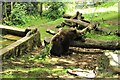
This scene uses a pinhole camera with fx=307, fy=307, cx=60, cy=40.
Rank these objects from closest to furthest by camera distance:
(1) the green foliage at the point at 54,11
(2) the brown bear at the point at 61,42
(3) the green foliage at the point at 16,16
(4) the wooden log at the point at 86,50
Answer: (2) the brown bear at the point at 61,42 < (4) the wooden log at the point at 86,50 < (3) the green foliage at the point at 16,16 < (1) the green foliage at the point at 54,11

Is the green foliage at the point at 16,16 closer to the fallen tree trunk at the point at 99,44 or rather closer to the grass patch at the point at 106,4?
the grass patch at the point at 106,4

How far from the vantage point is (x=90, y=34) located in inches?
566

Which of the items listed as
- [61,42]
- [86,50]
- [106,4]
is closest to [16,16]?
[106,4]

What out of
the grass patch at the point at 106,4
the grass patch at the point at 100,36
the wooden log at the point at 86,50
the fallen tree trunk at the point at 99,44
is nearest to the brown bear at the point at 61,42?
the fallen tree trunk at the point at 99,44

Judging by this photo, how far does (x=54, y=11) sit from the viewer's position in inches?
894

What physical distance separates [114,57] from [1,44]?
13.2 ft

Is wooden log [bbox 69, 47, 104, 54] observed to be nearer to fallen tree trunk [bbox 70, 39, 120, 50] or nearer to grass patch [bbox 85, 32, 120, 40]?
fallen tree trunk [bbox 70, 39, 120, 50]

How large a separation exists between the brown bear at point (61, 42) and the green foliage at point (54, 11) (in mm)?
11993

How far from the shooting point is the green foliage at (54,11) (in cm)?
2248

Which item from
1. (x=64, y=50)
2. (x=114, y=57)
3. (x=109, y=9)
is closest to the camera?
(x=114, y=57)

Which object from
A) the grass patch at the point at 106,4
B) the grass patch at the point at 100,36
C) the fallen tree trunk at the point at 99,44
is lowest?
the grass patch at the point at 100,36

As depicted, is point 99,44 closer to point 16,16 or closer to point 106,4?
point 16,16

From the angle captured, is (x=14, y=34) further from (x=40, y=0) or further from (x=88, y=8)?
(x=88, y=8)

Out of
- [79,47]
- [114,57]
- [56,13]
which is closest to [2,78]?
[114,57]
